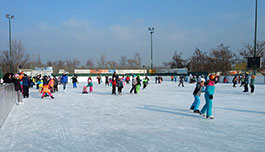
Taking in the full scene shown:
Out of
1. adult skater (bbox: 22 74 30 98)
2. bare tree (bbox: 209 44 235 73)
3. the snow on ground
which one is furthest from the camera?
bare tree (bbox: 209 44 235 73)

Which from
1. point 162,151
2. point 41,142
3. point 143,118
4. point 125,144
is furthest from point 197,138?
point 41,142

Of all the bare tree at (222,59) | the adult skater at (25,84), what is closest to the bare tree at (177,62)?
the bare tree at (222,59)

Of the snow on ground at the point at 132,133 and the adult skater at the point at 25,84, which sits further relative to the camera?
the adult skater at the point at 25,84

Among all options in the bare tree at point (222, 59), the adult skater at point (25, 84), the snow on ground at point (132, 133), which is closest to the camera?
the snow on ground at point (132, 133)

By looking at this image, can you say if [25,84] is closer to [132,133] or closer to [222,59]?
[132,133]

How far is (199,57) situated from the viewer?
5859 centimetres

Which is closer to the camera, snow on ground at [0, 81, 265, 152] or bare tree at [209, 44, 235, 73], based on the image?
snow on ground at [0, 81, 265, 152]

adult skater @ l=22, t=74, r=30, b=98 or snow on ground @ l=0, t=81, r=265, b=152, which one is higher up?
adult skater @ l=22, t=74, r=30, b=98

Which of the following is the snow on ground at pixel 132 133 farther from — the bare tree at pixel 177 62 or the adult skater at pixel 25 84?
the bare tree at pixel 177 62

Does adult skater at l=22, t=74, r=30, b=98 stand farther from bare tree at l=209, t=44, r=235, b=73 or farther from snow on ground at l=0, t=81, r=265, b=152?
bare tree at l=209, t=44, r=235, b=73

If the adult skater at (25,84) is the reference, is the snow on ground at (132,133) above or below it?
below

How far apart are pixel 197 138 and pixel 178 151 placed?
0.92 m

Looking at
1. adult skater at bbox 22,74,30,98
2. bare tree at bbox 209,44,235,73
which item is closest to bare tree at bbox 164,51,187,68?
bare tree at bbox 209,44,235,73

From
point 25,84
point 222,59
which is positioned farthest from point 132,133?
point 222,59
